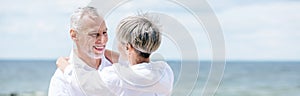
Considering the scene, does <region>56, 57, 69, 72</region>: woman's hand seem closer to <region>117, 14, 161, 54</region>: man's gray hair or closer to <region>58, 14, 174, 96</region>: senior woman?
<region>58, 14, 174, 96</region>: senior woman

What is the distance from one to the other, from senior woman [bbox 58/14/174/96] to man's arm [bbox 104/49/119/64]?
28cm

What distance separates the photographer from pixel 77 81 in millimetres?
2473

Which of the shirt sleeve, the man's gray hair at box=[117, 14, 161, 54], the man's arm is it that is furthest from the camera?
the man's arm

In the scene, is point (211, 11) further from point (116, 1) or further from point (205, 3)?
point (116, 1)

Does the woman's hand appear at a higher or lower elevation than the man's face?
lower

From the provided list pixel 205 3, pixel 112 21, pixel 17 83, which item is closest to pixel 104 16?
pixel 112 21

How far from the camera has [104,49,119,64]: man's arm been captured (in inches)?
108

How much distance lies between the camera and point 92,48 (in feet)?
8.50

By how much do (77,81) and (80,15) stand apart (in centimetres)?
29

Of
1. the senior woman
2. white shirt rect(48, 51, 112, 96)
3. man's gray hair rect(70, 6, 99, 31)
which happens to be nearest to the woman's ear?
the senior woman

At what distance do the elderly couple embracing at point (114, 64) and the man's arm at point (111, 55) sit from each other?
0.32ft

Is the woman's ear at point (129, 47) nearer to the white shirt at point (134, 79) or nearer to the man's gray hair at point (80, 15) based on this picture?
the white shirt at point (134, 79)

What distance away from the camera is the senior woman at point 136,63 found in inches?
92.7

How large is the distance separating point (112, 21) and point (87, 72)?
0.78ft
